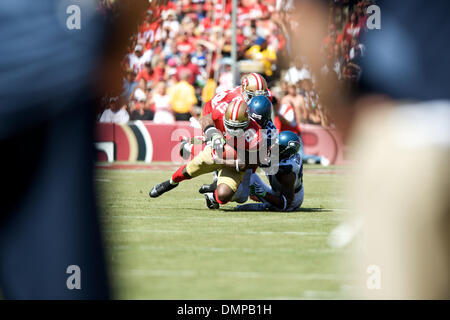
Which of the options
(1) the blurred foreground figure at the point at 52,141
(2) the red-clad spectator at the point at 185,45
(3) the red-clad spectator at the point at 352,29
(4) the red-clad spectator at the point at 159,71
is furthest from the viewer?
(2) the red-clad spectator at the point at 185,45

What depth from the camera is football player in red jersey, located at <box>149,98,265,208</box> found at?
8969 millimetres

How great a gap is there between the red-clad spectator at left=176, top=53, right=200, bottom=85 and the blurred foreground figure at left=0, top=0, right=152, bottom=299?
53.4 feet

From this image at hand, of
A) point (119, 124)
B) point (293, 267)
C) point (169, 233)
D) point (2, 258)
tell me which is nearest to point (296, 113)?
point (119, 124)

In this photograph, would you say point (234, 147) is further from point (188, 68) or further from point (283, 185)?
point (188, 68)

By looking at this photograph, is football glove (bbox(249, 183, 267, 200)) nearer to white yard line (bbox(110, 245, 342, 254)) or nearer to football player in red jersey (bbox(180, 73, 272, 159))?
football player in red jersey (bbox(180, 73, 272, 159))

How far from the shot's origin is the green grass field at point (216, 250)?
482cm

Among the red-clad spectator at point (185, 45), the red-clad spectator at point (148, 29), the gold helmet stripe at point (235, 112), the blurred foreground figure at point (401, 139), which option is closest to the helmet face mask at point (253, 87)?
the gold helmet stripe at point (235, 112)

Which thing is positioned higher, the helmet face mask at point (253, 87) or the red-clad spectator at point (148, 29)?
the red-clad spectator at point (148, 29)

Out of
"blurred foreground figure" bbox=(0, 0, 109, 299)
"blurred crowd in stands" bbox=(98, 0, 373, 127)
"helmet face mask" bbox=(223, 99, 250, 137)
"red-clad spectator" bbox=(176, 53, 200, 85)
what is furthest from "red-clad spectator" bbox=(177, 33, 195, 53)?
"blurred foreground figure" bbox=(0, 0, 109, 299)

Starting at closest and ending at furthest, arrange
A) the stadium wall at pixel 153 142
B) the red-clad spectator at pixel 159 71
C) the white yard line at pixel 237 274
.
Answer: the white yard line at pixel 237 274
the stadium wall at pixel 153 142
the red-clad spectator at pixel 159 71

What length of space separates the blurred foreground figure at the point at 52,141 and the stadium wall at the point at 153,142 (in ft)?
48.0

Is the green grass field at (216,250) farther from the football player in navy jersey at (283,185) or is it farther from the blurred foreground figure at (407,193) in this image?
the blurred foreground figure at (407,193)

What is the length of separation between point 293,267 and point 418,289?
3.49 meters

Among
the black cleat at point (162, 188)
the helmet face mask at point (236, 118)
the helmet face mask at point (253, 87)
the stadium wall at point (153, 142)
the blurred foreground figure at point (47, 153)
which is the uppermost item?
the blurred foreground figure at point (47, 153)
